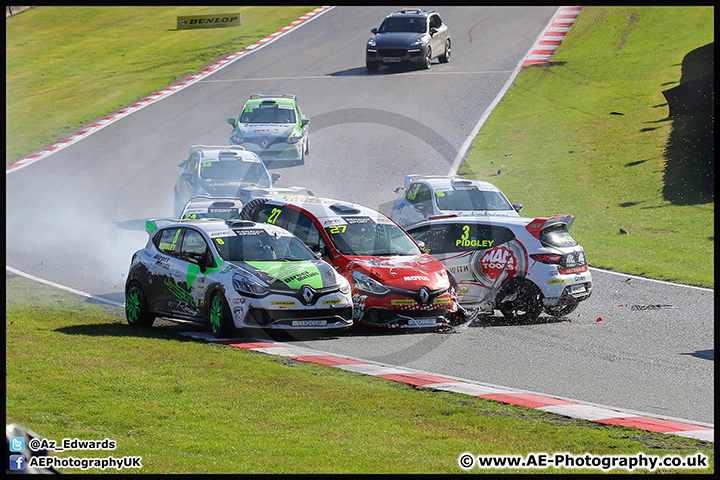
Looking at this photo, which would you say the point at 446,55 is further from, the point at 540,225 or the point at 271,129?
the point at 540,225

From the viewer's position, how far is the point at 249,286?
10.9 metres

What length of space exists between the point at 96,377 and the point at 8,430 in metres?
5.02

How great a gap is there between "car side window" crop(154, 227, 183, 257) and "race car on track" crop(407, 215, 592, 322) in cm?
402

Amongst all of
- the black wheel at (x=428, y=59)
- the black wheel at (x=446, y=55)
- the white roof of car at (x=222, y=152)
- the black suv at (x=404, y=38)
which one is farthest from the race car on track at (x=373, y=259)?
the black wheel at (x=446, y=55)

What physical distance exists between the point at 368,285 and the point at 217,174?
345 inches

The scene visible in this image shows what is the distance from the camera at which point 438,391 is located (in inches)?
321

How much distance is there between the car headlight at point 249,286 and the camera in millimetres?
10883

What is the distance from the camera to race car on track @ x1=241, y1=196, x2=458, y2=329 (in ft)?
38.1


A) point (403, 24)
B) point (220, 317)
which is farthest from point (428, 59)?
point (220, 317)

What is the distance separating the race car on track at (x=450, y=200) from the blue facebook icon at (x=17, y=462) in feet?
42.7

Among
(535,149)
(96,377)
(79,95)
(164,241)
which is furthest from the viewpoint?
(79,95)

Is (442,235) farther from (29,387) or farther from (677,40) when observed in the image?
(677,40)

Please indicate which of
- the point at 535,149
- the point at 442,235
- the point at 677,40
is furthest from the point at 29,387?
the point at 677,40

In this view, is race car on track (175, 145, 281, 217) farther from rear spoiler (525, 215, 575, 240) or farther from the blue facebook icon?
the blue facebook icon
